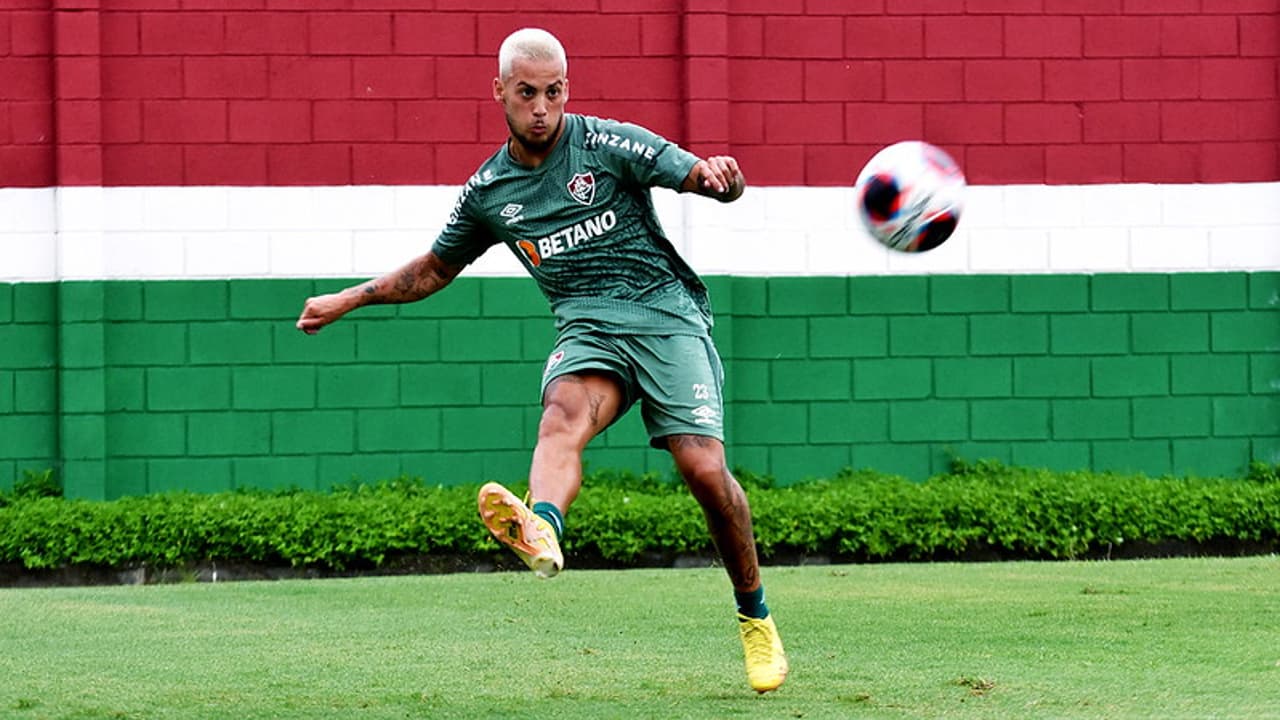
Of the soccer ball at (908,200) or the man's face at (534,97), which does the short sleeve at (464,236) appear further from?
the soccer ball at (908,200)

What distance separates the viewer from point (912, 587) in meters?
9.95

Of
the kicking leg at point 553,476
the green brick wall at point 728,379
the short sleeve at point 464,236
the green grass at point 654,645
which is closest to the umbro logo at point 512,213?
the short sleeve at point 464,236

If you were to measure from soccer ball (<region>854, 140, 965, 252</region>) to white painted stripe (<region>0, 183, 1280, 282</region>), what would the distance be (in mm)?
5072

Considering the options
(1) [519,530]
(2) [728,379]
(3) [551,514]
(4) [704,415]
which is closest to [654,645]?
(4) [704,415]

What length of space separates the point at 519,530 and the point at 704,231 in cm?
662

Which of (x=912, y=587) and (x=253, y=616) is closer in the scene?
(x=253, y=616)

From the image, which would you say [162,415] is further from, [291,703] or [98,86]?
[291,703]

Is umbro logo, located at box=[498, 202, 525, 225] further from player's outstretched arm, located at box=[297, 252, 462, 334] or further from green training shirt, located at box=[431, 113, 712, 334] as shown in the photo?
player's outstretched arm, located at box=[297, 252, 462, 334]

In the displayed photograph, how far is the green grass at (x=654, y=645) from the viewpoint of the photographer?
623 centimetres

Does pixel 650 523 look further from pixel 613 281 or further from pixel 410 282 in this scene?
pixel 613 281

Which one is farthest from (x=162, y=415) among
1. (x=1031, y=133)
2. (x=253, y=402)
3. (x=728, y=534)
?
(x=728, y=534)

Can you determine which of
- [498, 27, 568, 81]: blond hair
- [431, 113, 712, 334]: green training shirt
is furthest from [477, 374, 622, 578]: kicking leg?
[498, 27, 568, 81]: blond hair

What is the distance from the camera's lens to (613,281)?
258 inches

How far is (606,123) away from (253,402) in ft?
19.6
